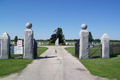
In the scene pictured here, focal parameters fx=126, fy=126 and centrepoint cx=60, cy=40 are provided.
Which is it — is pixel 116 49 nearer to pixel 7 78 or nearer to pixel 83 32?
pixel 83 32

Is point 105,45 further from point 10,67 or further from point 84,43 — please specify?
point 10,67

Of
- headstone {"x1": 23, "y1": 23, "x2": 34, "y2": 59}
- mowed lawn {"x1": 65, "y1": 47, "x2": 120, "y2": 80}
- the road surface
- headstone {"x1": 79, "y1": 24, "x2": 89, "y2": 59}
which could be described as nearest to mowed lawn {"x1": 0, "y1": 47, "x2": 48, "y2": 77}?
the road surface

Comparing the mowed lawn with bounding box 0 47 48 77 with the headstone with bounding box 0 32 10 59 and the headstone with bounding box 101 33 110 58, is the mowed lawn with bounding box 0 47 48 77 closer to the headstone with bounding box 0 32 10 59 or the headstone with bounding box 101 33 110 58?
the headstone with bounding box 0 32 10 59

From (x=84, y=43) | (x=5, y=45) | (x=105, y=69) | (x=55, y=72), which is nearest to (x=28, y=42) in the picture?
(x=5, y=45)

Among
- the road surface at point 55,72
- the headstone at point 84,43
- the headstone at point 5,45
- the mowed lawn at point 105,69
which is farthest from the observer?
the headstone at point 84,43

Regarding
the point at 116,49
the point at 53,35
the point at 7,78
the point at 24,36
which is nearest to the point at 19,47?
the point at 24,36

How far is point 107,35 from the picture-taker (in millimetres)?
12641

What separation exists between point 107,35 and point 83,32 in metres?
2.69

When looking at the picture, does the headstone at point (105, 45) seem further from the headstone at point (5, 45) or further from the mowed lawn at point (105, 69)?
the headstone at point (5, 45)

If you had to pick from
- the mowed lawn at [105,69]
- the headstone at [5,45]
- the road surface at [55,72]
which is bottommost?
the road surface at [55,72]

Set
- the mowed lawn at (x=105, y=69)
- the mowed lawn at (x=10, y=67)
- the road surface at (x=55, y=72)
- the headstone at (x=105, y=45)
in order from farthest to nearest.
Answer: the headstone at (x=105, y=45) → the mowed lawn at (x=10, y=67) → the mowed lawn at (x=105, y=69) → the road surface at (x=55, y=72)

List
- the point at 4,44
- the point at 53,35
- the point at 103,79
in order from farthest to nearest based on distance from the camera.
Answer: the point at 53,35 < the point at 4,44 < the point at 103,79

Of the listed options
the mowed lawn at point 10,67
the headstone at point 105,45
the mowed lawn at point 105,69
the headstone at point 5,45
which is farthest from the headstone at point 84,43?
the headstone at point 5,45

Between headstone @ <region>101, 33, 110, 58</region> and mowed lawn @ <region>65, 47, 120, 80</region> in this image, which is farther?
headstone @ <region>101, 33, 110, 58</region>
